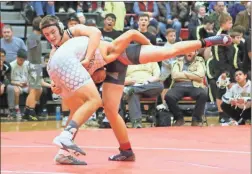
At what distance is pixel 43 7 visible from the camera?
12.9 m

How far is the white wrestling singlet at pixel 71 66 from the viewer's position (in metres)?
5.62

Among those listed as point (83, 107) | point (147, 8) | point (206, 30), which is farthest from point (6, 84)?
point (83, 107)

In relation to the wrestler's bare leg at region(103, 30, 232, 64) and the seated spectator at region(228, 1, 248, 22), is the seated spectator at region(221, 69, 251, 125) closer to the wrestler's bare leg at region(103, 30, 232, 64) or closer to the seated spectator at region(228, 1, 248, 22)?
the seated spectator at region(228, 1, 248, 22)

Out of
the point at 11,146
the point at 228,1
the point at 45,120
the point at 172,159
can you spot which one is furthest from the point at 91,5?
the point at 172,159

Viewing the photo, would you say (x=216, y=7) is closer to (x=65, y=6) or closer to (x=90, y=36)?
(x=65, y=6)

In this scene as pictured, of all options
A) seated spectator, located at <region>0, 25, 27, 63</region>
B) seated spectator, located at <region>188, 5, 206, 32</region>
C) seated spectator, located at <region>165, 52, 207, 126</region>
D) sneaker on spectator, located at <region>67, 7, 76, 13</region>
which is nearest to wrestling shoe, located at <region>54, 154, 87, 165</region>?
seated spectator, located at <region>165, 52, 207, 126</region>

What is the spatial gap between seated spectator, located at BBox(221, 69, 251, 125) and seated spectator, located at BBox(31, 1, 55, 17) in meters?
4.03

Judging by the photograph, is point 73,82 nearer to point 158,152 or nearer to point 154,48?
point 154,48

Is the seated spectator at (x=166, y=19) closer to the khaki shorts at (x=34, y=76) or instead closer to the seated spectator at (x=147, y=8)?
the seated spectator at (x=147, y=8)

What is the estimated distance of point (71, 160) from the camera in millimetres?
5754

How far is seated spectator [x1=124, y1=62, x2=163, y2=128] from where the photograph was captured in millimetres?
9469

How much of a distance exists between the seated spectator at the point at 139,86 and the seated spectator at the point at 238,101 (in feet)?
3.28

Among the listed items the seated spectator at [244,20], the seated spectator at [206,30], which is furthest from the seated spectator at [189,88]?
the seated spectator at [244,20]

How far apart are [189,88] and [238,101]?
2.29 ft
